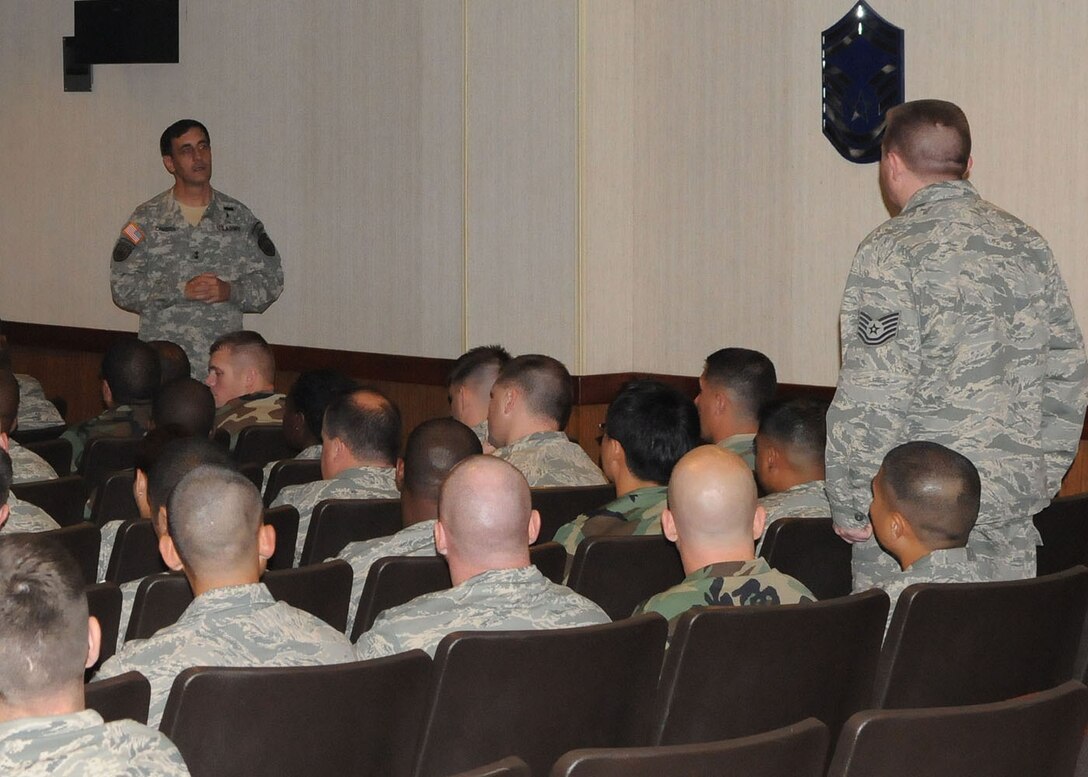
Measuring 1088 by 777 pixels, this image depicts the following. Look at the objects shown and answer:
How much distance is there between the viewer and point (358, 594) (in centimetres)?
340

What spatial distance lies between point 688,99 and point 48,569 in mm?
4998

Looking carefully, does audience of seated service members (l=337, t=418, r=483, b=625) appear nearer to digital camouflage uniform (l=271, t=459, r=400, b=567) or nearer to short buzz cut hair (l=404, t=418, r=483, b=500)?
short buzz cut hair (l=404, t=418, r=483, b=500)

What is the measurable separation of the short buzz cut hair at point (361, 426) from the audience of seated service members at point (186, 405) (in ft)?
2.30

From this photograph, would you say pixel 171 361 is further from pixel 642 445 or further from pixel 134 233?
pixel 642 445

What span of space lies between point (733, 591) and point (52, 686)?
4.58 ft

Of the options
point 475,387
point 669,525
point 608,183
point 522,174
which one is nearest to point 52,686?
point 669,525

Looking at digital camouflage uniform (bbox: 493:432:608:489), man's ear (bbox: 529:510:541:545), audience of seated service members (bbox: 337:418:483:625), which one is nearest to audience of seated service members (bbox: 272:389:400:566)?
digital camouflage uniform (bbox: 493:432:608:489)

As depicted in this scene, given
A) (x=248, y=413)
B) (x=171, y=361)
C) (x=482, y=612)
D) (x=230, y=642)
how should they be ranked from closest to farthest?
(x=230, y=642) → (x=482, y=612) → (x=248, y=413) → (x=171, y=361)

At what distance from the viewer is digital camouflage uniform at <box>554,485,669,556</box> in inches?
147

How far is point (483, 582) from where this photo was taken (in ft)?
8.98

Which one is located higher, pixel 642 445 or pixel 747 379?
pixel 747 379

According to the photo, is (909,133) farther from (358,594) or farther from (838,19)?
(838,19)

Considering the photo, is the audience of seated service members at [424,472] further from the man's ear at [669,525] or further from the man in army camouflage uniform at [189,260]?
the man in army camouflage uniform at [189,260]

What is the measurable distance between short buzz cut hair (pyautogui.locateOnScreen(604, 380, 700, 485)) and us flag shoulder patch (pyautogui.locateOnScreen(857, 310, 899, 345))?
668 millimetres
